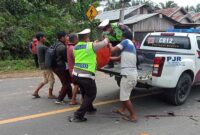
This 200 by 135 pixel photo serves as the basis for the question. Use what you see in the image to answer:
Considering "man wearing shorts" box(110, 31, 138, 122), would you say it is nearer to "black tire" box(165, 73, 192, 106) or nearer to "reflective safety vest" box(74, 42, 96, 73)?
→ "reflective safety vest" box(74, 42, 96, 73)

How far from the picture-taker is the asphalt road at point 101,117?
6094 millimetres

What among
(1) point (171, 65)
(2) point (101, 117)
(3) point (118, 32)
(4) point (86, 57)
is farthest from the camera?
(3) point (118, 32)

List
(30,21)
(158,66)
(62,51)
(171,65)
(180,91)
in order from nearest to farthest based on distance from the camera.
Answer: (158,66)
(171,65)
(62,51)
(180,91)
(30,21)

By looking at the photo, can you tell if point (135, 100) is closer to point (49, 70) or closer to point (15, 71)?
point (49, 70)

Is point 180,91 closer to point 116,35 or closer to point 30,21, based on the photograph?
point 116,35

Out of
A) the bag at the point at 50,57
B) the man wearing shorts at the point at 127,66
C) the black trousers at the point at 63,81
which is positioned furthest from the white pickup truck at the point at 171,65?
the bag at the point at 50,57

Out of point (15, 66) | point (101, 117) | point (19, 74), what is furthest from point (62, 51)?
point (15, 66)

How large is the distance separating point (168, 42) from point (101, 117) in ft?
10.4

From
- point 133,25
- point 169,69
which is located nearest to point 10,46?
point 169,69

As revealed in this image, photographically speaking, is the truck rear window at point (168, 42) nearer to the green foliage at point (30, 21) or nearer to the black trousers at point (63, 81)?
the black trousers at point (63, 81)

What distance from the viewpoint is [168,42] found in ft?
29.5

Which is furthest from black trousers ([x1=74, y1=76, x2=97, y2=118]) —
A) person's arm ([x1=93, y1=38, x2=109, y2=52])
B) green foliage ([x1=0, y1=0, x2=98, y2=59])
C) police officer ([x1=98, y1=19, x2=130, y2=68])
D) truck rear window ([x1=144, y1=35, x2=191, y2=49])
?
green foliage ([x1=0, y1=0, x2=98, y2=59])

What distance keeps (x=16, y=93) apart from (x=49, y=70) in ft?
4.66

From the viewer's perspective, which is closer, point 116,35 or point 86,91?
point 86,91
